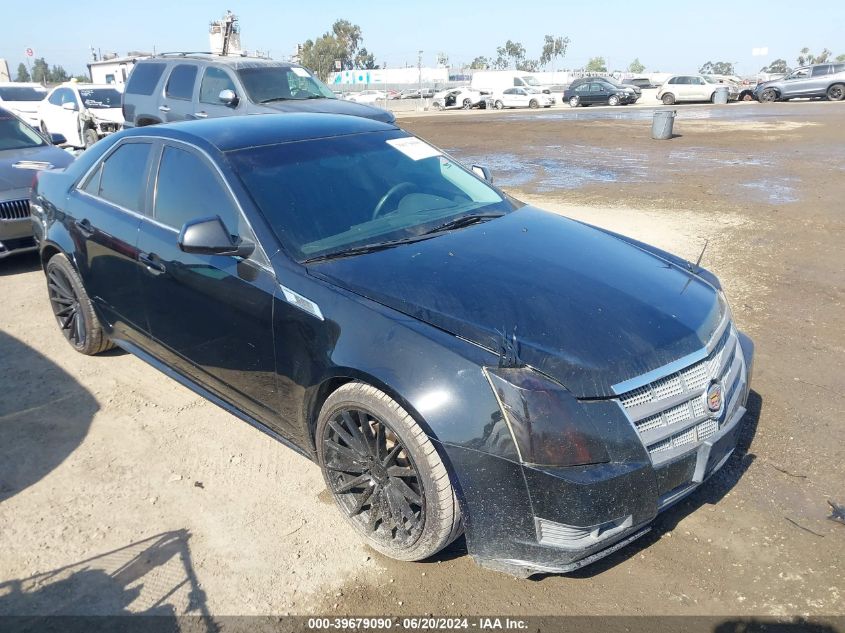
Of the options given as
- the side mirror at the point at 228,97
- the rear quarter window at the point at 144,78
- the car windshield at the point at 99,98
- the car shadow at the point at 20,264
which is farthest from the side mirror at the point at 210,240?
the car windshield at the point at 99,98

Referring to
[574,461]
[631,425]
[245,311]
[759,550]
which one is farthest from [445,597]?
[245,311]

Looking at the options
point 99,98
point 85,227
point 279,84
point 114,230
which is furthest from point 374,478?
point 99,98

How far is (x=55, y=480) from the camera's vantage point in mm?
3586

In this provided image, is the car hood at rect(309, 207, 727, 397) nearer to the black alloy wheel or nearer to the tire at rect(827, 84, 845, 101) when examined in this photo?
the black alloy wheel

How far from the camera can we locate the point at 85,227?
4.45 meters

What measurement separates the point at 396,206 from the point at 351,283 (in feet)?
2.87

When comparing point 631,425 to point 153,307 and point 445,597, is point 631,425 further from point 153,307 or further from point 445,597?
point 153,307

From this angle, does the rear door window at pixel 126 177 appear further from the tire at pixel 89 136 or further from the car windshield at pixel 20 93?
the car windshield at pixel 20 93

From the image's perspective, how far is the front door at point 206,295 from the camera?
3262 mm

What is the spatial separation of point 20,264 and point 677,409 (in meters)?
7.39

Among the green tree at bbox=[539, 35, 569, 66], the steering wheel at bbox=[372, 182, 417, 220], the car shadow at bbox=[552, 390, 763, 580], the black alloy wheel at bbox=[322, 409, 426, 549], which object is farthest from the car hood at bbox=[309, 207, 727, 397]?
the green tree at bbox=[539, 35, 569, 66]

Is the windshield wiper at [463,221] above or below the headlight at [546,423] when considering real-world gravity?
above

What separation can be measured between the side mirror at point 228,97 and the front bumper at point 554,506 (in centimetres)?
911

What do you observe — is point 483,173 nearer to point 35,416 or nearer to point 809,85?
point 35,416
